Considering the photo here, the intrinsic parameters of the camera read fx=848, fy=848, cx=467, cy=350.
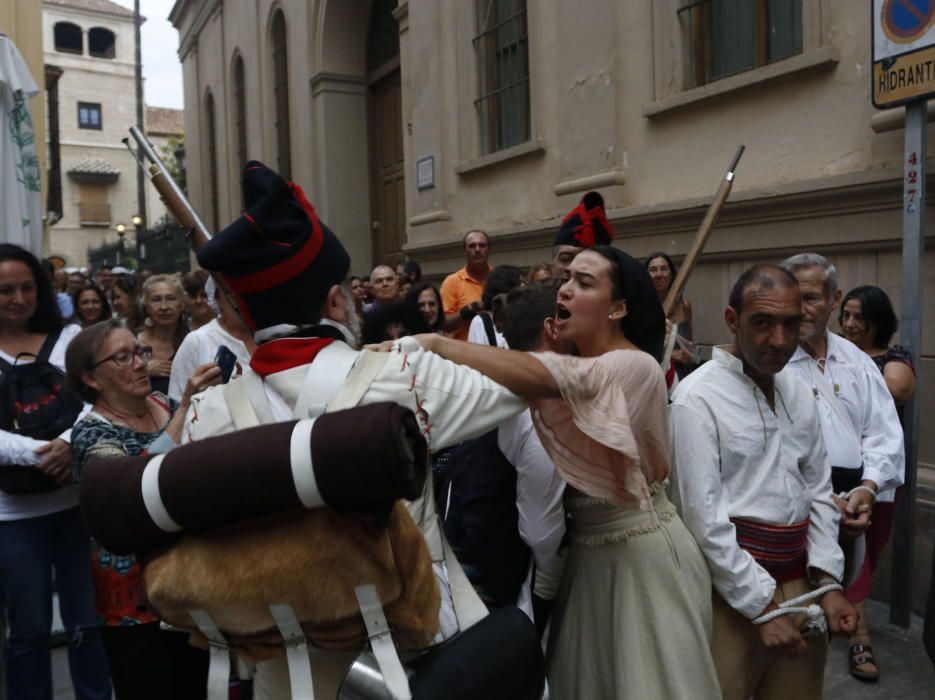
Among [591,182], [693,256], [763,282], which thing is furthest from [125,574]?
[591,182]

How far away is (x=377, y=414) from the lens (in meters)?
1.48

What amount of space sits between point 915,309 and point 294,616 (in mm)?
3828

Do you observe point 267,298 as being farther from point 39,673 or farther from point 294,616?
point 39,673

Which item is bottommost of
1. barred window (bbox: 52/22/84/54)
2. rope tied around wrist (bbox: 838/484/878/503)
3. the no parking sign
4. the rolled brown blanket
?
rope tied around wrist (bbox: 838/484/878/503)

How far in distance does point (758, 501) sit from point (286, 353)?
5.10ft

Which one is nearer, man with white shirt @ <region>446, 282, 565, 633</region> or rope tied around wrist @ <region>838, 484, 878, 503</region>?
man with white shirt @ <region>446, 282, 565, 633</region>

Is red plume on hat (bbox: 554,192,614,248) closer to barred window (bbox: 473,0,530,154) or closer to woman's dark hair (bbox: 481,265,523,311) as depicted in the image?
woman's dark hair (bbox: 481,265,523,311)

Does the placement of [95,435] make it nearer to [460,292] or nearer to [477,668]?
[477,668]

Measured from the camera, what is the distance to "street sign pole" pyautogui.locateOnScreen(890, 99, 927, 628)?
13.9ft

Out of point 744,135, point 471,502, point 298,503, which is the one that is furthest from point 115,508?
point 744,135

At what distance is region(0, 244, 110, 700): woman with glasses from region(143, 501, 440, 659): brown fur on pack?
199 centimetres

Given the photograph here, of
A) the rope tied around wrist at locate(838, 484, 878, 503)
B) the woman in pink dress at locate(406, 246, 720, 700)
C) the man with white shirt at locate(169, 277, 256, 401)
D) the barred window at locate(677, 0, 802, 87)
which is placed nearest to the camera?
the woman in pink dress at locate(406, 246, 720, 700)

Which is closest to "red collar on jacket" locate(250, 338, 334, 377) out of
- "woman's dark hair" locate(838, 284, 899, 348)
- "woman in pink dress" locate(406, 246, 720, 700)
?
"woman in pink dress" locate(406, 246, 720, 700)

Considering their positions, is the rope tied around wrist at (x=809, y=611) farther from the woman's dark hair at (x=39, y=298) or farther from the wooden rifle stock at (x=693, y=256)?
the woman's dark hair at (x=39, y=298)
